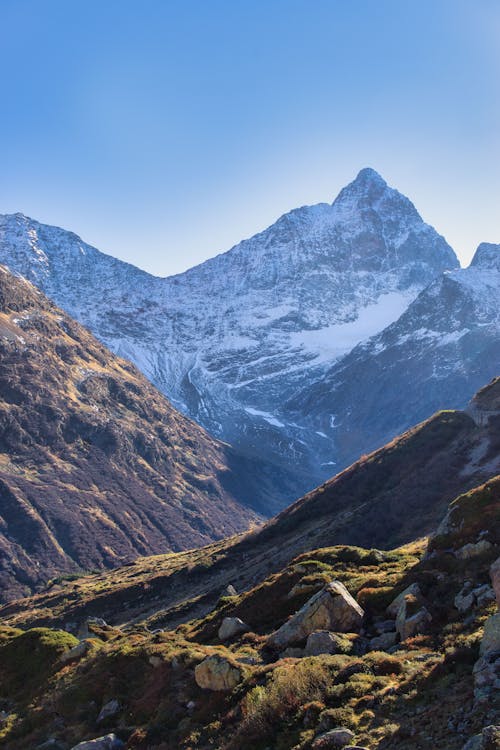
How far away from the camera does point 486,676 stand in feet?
61.4

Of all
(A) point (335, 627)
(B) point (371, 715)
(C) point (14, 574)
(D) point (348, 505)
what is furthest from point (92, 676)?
(C) point (14, 574)

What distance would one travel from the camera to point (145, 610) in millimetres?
103438

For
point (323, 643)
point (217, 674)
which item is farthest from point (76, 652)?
point (323, 643)

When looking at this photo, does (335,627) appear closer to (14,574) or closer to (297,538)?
(297,538)

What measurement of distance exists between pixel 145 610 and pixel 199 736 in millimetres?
85643

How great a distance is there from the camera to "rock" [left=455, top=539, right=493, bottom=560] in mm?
31172

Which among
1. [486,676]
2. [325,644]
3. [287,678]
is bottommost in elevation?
[325,644]

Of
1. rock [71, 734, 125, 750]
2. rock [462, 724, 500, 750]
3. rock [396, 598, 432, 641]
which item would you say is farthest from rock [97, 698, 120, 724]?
rock [462, 724, 500, 750]

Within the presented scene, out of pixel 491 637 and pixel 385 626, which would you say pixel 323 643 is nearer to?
pixel 385 626

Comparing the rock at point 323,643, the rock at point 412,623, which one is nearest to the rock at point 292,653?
the rock at point 323,643

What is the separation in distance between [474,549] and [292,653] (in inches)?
428

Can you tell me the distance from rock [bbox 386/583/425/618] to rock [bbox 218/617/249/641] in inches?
390

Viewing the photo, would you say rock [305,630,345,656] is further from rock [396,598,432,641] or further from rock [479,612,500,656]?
rock [479,612,500,656]

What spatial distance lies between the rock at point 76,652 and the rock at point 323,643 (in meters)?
14.9
